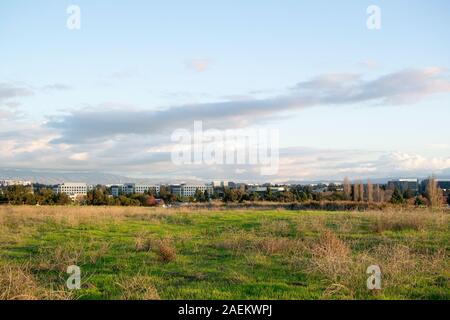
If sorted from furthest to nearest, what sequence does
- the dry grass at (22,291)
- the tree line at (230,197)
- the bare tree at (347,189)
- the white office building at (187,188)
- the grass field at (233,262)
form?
the white office building at (187,188) → the bare tree at (347,189) → the tree line at (230,197) → the grass field at (233,262) → the dry grass at (22,291)

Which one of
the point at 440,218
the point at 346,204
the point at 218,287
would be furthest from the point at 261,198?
the point at 218,287

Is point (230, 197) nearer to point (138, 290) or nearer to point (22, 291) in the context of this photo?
point (138, 290)

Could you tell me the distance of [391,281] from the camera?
9.15 metres

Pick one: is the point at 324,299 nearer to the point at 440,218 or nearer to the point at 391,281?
the point at 391,281

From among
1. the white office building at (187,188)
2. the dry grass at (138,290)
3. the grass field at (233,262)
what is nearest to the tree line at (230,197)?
the white office building at (187,188)

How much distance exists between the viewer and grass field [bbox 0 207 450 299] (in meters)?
8.48

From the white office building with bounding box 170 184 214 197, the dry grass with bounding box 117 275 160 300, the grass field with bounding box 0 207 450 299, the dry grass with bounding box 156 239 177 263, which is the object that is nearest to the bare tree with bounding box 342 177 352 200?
the white office building with bounding box 170 184 214 197

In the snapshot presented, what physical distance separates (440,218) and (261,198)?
157ft

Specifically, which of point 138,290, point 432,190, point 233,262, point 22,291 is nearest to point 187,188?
point 432,190

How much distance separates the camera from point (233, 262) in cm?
1162

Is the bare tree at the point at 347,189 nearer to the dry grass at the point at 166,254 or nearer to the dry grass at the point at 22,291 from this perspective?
the dry grass at the point at 166,254

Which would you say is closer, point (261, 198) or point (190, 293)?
point (190, 293)

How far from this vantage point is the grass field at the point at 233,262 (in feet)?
27.8

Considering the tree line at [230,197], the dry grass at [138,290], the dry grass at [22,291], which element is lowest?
the tree line at [230,197]
